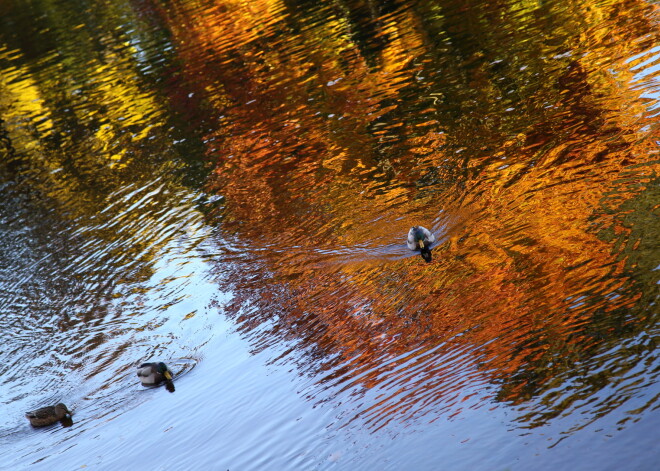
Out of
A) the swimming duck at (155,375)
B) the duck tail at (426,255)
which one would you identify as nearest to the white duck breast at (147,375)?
the swimming duck at (155,375)

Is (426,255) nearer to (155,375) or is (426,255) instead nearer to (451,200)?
(451,200)

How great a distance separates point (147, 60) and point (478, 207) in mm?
23792

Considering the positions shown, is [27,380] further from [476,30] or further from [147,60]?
[147,60]

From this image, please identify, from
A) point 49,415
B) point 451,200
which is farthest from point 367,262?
point 49,415

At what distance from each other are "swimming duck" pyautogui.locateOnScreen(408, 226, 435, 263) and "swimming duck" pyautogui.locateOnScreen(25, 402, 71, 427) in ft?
20.3

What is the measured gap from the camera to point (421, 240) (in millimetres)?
12117

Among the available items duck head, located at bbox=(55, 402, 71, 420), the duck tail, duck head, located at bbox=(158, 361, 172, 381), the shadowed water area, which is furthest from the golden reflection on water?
duck head, located at bbox=(55, 402, 71, 420)

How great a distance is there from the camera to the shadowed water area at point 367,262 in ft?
30.0

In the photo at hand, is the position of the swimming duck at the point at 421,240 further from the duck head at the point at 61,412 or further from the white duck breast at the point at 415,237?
the duck head at the point at 61,412

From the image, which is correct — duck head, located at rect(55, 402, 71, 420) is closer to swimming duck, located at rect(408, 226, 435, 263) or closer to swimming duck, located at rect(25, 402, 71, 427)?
swimming duck, located at rect(25, 402, 71, 427)

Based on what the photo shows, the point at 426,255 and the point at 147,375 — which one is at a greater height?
the point at 426,255

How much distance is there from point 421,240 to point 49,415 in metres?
6.53

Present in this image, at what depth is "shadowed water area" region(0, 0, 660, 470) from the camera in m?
9.16

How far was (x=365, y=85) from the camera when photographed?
21.3 m
